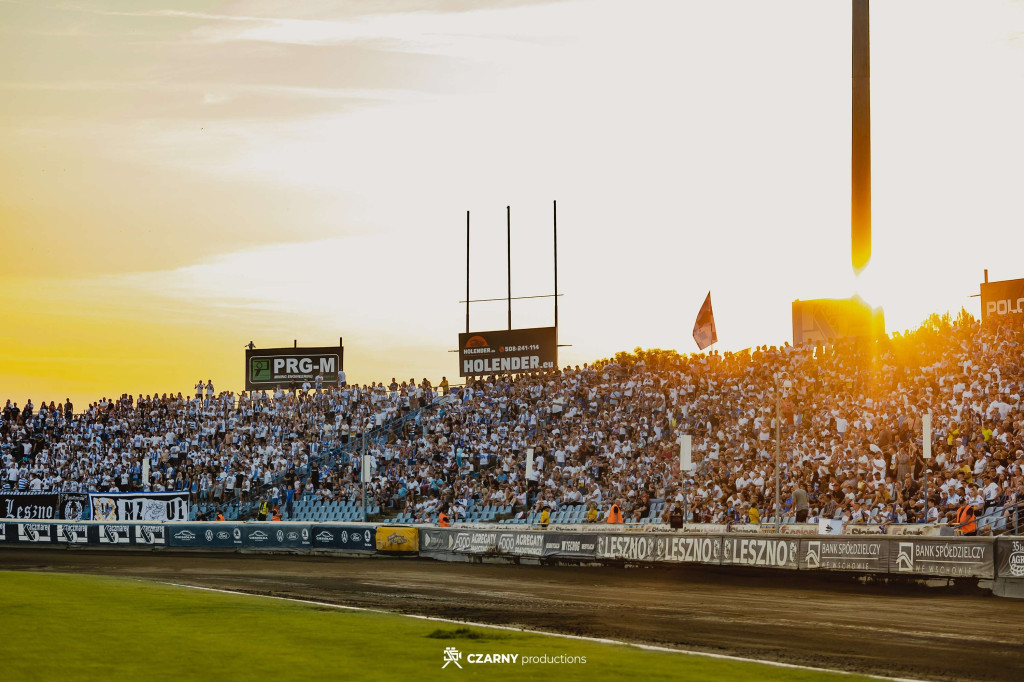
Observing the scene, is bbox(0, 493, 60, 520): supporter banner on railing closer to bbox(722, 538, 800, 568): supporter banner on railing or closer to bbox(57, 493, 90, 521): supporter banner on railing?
bbox(57, 493, 90, 521): supporter banner on railing

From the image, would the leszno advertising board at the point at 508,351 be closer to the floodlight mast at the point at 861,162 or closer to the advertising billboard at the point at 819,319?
the advertising billboard at the point at 819,319

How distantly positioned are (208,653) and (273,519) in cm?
3088

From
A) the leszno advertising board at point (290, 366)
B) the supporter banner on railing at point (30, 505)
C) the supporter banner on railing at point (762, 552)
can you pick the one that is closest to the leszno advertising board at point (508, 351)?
the leszno advertising board at point (290, 366)

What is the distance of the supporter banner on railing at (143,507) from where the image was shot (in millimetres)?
46562

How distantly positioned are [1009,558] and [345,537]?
22443 millimetres

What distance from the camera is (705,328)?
3938 cm

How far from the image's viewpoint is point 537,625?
17.8 metres

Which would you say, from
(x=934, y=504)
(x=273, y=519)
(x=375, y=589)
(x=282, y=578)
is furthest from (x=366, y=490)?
(x=934, y=504)

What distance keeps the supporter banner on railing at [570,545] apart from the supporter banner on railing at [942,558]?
348 inches

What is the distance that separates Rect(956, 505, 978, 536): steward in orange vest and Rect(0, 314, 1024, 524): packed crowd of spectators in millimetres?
611

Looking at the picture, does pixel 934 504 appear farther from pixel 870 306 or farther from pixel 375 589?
pixel 375 589

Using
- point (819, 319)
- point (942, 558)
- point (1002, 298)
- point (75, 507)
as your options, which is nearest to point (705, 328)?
point (819, 319)

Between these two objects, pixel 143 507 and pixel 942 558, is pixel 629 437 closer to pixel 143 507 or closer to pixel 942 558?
pixel 942 558

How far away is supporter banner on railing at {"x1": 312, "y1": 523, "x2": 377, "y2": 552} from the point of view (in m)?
36.9
